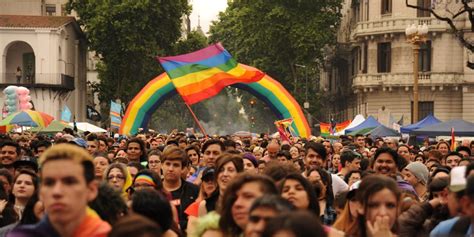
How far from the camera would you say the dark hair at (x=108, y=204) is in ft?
22.1

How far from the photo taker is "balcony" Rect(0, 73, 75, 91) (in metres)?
55.0

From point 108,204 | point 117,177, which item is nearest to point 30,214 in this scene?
point 108,204

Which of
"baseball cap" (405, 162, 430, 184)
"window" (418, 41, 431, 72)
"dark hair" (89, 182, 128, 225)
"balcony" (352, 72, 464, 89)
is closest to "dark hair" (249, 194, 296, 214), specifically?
"dark hair" (89, 182, 128, 225)

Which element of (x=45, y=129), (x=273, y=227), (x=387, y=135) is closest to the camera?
(x=273, y=227)

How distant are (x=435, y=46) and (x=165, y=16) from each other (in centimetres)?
1581

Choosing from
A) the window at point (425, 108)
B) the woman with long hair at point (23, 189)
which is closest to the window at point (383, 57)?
the window at point (425, 108)

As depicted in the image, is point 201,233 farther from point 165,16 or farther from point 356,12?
point 356,12

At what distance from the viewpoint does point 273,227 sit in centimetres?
477

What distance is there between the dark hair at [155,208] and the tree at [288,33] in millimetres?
51988

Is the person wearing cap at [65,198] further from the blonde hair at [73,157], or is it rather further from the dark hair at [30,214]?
the dark hair at [30,214]

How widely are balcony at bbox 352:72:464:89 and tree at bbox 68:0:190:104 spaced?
11.6m

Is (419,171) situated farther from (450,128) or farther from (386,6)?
(386,6)

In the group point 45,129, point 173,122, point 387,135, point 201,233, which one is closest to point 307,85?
point 387,135

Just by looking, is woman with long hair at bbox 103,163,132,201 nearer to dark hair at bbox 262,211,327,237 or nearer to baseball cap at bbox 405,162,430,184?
baseball cap at bbox 405,162,430,184
